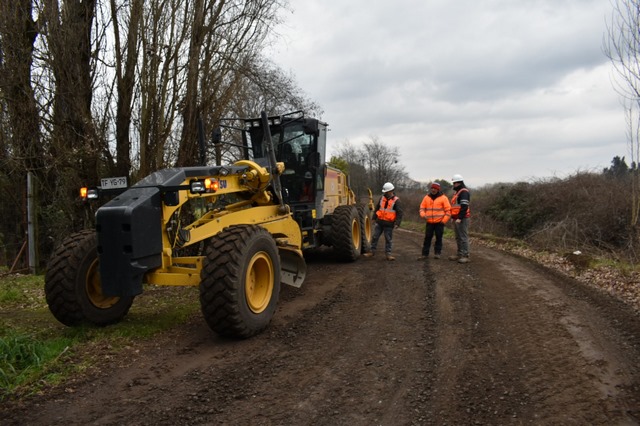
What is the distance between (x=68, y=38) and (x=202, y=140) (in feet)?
11.8

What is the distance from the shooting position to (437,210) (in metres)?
10.0

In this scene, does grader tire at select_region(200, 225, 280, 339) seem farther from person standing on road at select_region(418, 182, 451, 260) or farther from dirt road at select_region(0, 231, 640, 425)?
person standing on road at select_region(418, 182, 451, 260)

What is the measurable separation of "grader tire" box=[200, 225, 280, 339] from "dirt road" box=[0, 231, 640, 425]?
0.22 metres

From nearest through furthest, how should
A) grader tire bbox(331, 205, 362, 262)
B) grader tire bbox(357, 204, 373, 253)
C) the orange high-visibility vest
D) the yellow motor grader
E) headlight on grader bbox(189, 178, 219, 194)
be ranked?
the yellow motor grader
headlight on grader bbox(189, 178, 219, 194)
grader tire bbox(331, 205, 362, 262)
the orange high-visibility vest
grader tire bbox(357, 204, 373, 253)

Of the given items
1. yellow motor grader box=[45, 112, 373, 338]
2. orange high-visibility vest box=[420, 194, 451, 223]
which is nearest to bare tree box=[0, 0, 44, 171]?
yellow motor grader box=[45, 112, 373, 338]

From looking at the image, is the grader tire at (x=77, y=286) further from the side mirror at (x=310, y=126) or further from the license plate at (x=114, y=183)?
the side mirror at (x=310, y=126)

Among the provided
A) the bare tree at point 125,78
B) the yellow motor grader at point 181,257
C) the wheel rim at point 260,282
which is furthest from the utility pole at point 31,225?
the wheel rim at point 260,282

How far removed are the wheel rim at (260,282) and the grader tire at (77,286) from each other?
1558 millimetres

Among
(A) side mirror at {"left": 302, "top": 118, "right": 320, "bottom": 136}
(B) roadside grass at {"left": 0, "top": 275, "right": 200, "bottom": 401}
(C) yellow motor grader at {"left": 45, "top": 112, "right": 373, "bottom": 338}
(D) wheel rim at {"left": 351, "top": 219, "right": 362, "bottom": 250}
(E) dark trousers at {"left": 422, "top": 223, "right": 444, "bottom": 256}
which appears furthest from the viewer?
(D) wheel rim at {"left": 351, "top": 219, "right": 362, "bottom": 250}

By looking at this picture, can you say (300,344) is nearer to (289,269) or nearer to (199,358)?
(199,358)

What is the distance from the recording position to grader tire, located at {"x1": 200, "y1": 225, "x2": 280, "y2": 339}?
4672 millimetres

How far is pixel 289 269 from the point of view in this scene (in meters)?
6.64

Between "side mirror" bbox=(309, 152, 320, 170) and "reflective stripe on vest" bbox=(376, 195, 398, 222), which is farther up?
"side mirror" bbox=(309, 152, 320, 170)

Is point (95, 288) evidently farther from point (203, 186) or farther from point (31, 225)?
point (31, 225)
